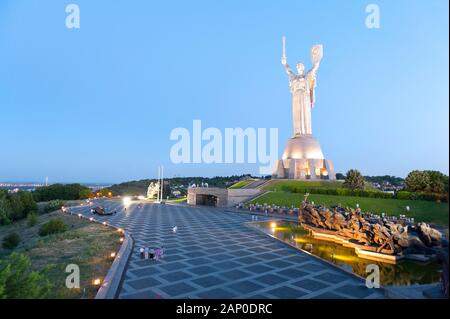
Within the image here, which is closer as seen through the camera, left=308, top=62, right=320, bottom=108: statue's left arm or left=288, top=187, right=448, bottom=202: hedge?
left=288, top=187, right=448, bottom=202: hedge

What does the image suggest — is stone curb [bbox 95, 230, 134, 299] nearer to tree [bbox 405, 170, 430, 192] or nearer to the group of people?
the group of people

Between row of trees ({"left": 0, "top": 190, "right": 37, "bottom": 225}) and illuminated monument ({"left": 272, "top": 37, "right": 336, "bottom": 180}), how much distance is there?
128 feet

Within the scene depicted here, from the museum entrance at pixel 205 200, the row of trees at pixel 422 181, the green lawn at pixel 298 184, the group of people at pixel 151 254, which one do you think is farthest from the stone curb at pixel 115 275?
the green lawn at pixel 298 184

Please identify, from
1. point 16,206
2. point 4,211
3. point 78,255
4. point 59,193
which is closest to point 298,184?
point 78,255

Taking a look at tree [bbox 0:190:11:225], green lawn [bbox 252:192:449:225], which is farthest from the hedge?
tree [bbox 0:190:11:225]

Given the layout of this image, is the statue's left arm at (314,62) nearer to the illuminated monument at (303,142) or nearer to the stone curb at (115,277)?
the illuminated monument at (303,142)

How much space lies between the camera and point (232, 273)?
11242 millimetres

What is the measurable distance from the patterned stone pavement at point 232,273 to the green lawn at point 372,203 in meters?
12.0

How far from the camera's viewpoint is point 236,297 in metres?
8.83

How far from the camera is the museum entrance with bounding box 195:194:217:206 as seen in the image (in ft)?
134

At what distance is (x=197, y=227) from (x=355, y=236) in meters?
11.5

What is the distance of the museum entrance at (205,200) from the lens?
134 feet

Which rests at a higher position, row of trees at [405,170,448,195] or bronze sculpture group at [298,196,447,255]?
row of trees at [405,170,448,195]
